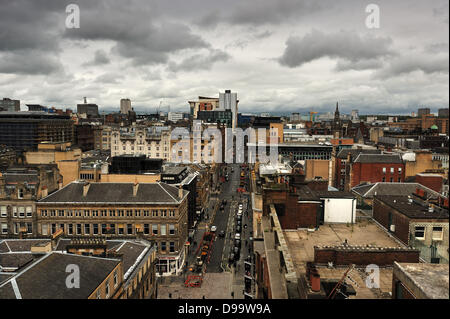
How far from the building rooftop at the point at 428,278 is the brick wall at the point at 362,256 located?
6586mm

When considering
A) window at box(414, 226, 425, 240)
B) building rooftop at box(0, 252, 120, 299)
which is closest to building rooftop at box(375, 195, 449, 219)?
window at box(414, 226, 425, 240)

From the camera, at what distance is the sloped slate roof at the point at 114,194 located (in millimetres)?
54250

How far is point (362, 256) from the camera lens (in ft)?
68.1

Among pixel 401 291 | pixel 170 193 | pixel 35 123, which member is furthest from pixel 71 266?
pixel 35 123

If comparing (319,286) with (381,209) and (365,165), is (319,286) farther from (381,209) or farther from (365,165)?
(365,165)

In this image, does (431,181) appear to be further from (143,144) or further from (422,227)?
(143,144)

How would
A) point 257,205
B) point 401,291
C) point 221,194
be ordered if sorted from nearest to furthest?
point 401,291 → point 257,205 → point 221,194

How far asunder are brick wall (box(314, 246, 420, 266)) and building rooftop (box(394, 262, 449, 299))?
659 centimetres

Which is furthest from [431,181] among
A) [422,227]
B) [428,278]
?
[428,278]

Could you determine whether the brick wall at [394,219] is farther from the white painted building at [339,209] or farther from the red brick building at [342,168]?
the red brick building at [342,168]

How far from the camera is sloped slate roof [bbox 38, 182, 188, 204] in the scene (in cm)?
5425

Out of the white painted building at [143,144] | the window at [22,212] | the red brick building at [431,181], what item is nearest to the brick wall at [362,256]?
the red brick building at [431,181]

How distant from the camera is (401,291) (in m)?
13.9
